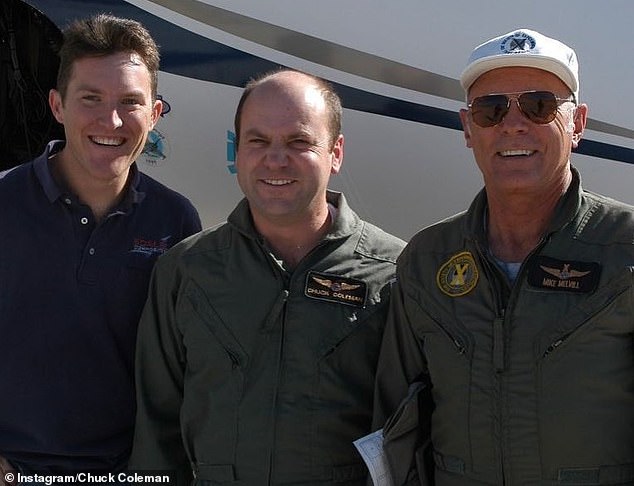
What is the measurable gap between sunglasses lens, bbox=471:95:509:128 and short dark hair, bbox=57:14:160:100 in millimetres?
969

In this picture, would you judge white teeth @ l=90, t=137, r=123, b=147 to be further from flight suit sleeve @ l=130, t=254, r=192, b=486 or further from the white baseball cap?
the white baseball cap

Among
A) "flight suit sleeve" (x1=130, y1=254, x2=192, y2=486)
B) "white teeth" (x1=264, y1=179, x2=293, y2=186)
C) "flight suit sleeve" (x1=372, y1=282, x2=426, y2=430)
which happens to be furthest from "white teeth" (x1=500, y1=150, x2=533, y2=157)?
"flight suit sleeve" (x1=130, y1=254, x2=192, y2=486)

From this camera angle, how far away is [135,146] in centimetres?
241

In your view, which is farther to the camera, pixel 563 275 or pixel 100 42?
pixel 100 42

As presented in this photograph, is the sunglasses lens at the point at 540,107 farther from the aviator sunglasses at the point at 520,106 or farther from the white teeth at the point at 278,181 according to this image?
the white teeth at the point at 278,181

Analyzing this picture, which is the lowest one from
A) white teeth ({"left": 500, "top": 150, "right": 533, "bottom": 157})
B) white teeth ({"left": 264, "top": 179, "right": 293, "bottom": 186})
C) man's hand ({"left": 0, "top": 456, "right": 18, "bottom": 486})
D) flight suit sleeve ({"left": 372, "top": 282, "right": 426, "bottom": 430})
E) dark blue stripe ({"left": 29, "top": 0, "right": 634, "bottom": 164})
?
man's hand ({"left": 0, "top": 456, "right": 18, "bottom": 486})

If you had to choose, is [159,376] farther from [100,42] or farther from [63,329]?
[100,42]

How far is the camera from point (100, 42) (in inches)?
92.7

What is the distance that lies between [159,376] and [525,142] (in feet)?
3.54

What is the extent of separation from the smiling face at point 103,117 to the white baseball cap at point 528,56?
36.7 inches

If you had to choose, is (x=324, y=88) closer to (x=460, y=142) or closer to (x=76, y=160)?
(x=76, y=160)

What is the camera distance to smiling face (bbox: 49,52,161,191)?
2332mm

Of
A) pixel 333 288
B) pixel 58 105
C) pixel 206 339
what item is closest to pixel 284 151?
pixel 333 288

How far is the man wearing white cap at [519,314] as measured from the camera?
5.97 ft
